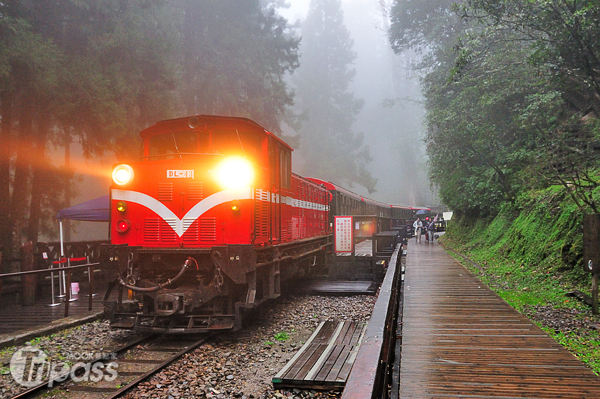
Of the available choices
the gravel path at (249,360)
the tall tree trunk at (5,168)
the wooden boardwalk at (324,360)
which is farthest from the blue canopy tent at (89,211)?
the wooden boardwalk at (324,360)

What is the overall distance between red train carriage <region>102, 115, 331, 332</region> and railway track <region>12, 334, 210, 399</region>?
0.30m

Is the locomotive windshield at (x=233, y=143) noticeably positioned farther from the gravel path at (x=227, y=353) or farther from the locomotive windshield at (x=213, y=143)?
the gravel path at (x=227, y=353)

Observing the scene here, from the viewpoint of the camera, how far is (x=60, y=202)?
14977 mm

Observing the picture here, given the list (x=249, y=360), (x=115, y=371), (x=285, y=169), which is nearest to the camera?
(x=115, y=371)

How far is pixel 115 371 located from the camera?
16.7 feet

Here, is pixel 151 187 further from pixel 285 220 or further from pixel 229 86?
pixel 229 86

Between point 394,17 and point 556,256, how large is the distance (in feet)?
75.8

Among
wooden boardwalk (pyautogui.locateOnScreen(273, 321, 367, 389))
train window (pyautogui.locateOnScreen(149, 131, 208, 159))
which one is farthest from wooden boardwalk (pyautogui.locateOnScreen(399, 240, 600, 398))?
train window (pyautogui.locateOnScreen(149, 131, 208, 159))

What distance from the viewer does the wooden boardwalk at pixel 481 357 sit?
3564 mm

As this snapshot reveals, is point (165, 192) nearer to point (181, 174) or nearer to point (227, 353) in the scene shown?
point (181, 174)

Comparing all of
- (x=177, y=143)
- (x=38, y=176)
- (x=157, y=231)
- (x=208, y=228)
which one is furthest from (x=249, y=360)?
(x=38, y=176)

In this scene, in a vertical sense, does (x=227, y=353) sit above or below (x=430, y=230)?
below

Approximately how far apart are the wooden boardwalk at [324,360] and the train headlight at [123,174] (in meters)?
3.86

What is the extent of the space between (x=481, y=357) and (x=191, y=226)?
451cm
